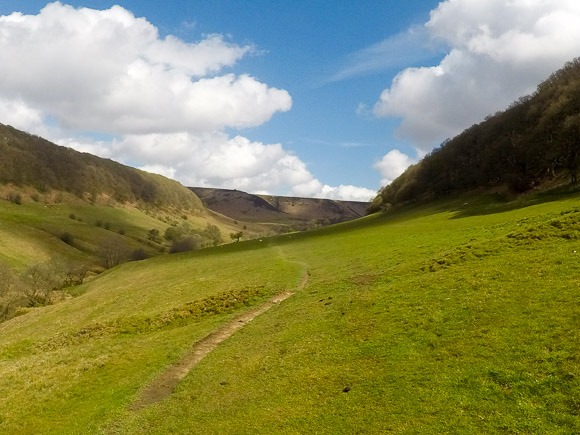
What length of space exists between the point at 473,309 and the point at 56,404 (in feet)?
78.7

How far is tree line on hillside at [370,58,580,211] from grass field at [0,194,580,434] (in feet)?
182

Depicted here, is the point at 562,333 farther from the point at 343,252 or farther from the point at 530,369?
the point at 343,252

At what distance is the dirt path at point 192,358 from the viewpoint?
66.2 ft

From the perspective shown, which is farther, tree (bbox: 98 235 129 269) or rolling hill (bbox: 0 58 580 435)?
tree (bbox: 98 235 129 269)

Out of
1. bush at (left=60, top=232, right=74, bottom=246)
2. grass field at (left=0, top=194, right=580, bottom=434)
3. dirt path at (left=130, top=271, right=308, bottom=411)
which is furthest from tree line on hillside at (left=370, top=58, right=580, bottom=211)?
bush at (left=60, top=232, right=74, bottom=246)

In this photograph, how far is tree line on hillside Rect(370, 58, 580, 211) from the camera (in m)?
79.1

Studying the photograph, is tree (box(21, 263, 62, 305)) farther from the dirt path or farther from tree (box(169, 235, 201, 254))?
tree (box(169, 235, 201, 254))

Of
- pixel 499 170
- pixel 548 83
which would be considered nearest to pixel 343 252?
pixel 499 170

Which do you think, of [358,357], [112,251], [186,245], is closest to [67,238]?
[112,251]

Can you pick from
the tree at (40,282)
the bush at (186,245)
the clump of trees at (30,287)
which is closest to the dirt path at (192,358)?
the clump of trees at (30,287)

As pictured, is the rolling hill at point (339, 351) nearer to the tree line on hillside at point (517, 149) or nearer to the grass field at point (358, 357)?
the grass field at point (358, 357)

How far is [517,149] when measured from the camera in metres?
96.2

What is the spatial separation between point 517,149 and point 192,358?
10017 centimetres

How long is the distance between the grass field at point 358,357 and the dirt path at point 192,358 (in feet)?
2.37
